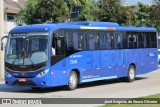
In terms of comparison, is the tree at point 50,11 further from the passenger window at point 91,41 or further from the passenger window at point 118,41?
the passenger window at point 91,41

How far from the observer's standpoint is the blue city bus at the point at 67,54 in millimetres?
19156

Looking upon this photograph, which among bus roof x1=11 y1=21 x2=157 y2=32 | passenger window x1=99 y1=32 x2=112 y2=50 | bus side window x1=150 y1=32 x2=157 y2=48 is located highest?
bus roof x1=11 y1=21 x2=157 y2=32

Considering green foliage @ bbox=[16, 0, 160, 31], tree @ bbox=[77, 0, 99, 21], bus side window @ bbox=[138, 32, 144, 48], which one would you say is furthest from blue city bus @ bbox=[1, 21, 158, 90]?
tree @ bbox=[77, 0, 99, 21]

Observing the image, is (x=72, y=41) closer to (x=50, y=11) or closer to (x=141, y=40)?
(x=141, y=40)

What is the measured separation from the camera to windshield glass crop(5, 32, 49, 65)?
1914 centimetres

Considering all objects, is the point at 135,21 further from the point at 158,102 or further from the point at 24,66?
the point at 158,102

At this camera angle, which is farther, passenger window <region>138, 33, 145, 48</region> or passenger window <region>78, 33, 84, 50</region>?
passenger window <region>138, 33, 145, 48</region>

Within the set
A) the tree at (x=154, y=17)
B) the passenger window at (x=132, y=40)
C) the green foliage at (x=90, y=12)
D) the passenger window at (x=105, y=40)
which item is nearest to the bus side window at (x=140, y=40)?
the passenger window at (x=132, y=40)

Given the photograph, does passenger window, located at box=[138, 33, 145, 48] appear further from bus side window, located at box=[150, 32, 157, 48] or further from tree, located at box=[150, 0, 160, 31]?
tree, located at box=[150, 0, 160, 31]

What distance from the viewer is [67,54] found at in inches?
794

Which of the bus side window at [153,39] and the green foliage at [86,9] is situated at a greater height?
the green foliage at [86,9]

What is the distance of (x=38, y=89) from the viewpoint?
2133 centimetres

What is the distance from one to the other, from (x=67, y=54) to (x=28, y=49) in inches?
68.8

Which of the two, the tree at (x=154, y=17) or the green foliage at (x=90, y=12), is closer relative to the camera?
the green foliage at (x=90, y=12)
